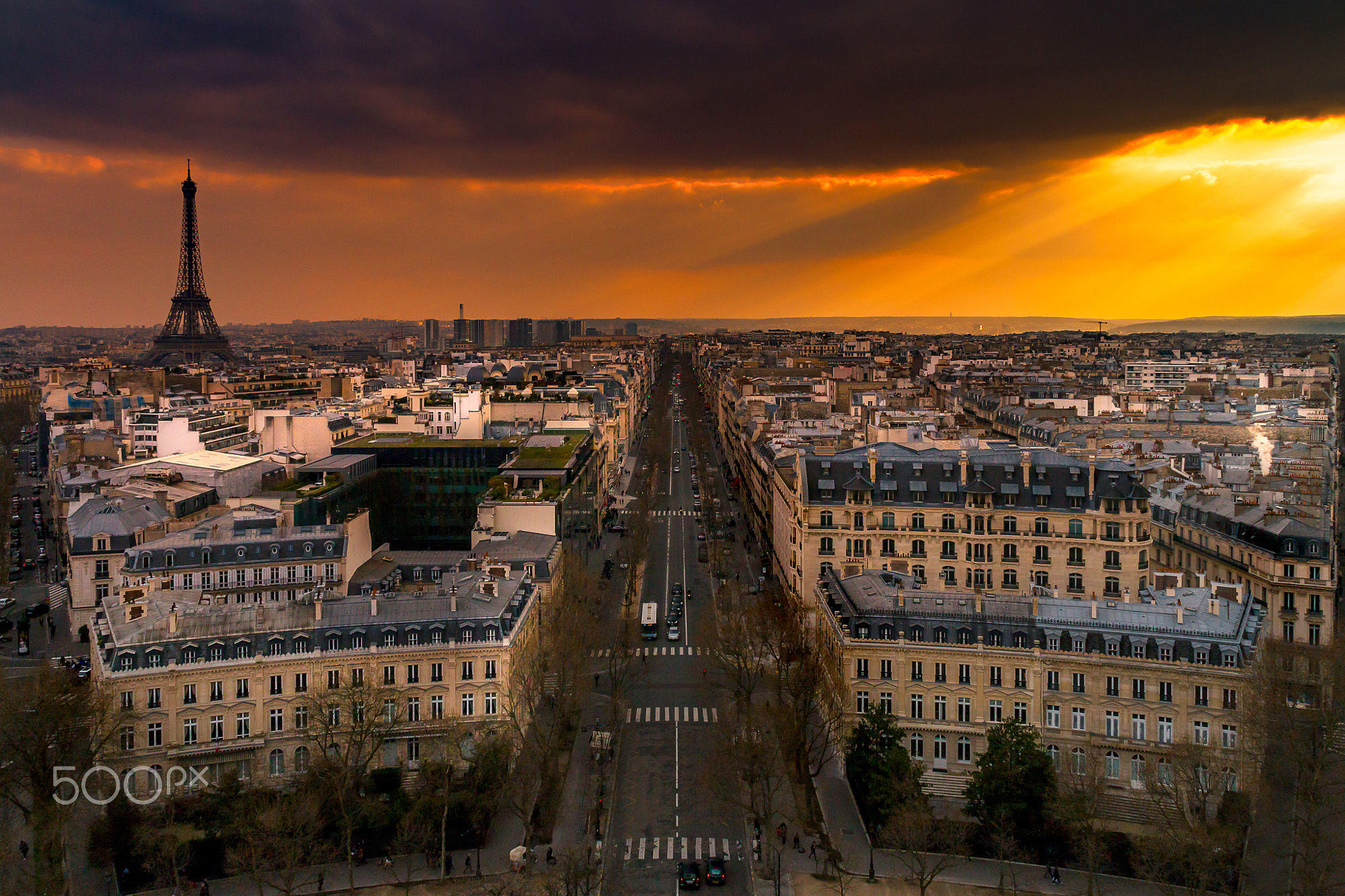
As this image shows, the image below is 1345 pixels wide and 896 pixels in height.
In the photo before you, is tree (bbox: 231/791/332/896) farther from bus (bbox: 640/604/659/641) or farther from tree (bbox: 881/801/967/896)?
bus (bbox: 640/604/659/641)

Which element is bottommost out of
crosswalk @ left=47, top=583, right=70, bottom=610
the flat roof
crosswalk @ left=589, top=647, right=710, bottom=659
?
crosswalk @ left=589, top=647, right=710, bottom=659

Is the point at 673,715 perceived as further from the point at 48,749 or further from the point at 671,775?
the point at 48,749

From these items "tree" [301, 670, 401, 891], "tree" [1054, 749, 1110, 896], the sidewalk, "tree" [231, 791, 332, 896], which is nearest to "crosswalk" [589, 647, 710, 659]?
"tree" [301, 670, 401, 891]

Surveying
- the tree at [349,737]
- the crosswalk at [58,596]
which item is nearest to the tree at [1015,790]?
the tree at [349,737]

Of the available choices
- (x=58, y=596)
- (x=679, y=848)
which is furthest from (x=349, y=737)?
(x=58, y=596)

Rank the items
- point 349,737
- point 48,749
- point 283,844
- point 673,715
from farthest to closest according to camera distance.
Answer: point 673,715 → point 349,737 → point 48,749 → point 283,844

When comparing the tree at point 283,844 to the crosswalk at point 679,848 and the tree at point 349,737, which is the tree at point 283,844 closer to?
the tree at point 349,737
